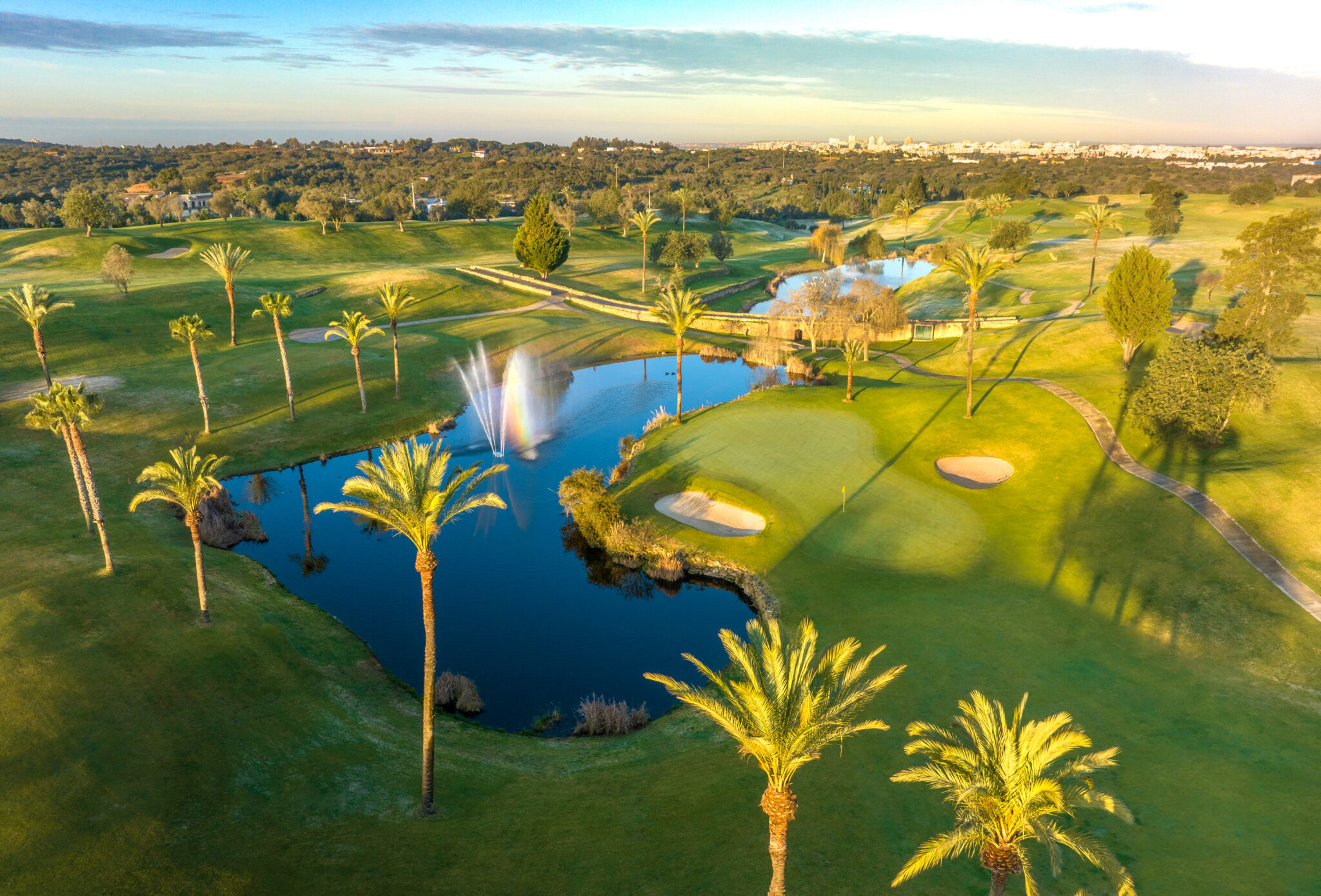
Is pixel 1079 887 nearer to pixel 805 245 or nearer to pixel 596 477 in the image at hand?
pixel 596 477

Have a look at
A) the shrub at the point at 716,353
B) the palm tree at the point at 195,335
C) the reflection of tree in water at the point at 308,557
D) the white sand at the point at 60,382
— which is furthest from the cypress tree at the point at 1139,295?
the white sand at the point at 60,382

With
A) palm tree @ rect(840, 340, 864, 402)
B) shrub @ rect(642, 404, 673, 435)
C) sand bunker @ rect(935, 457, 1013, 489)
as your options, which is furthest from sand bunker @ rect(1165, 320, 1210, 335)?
shrub @ rect(642, 404, 673, 435)

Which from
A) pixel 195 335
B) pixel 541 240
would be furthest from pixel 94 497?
pixel 541 240

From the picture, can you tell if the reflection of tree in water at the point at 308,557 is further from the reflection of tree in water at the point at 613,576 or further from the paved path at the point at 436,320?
the paved path at the point at 436,320

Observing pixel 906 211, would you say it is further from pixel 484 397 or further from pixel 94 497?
pixel 94 497

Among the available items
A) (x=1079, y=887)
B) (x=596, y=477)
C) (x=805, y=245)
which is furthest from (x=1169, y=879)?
(x=805, y=245)

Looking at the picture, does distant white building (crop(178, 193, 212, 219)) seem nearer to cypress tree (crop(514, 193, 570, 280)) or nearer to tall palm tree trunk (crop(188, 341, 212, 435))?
cypress tree (crop(514, 193, 570, 280))
